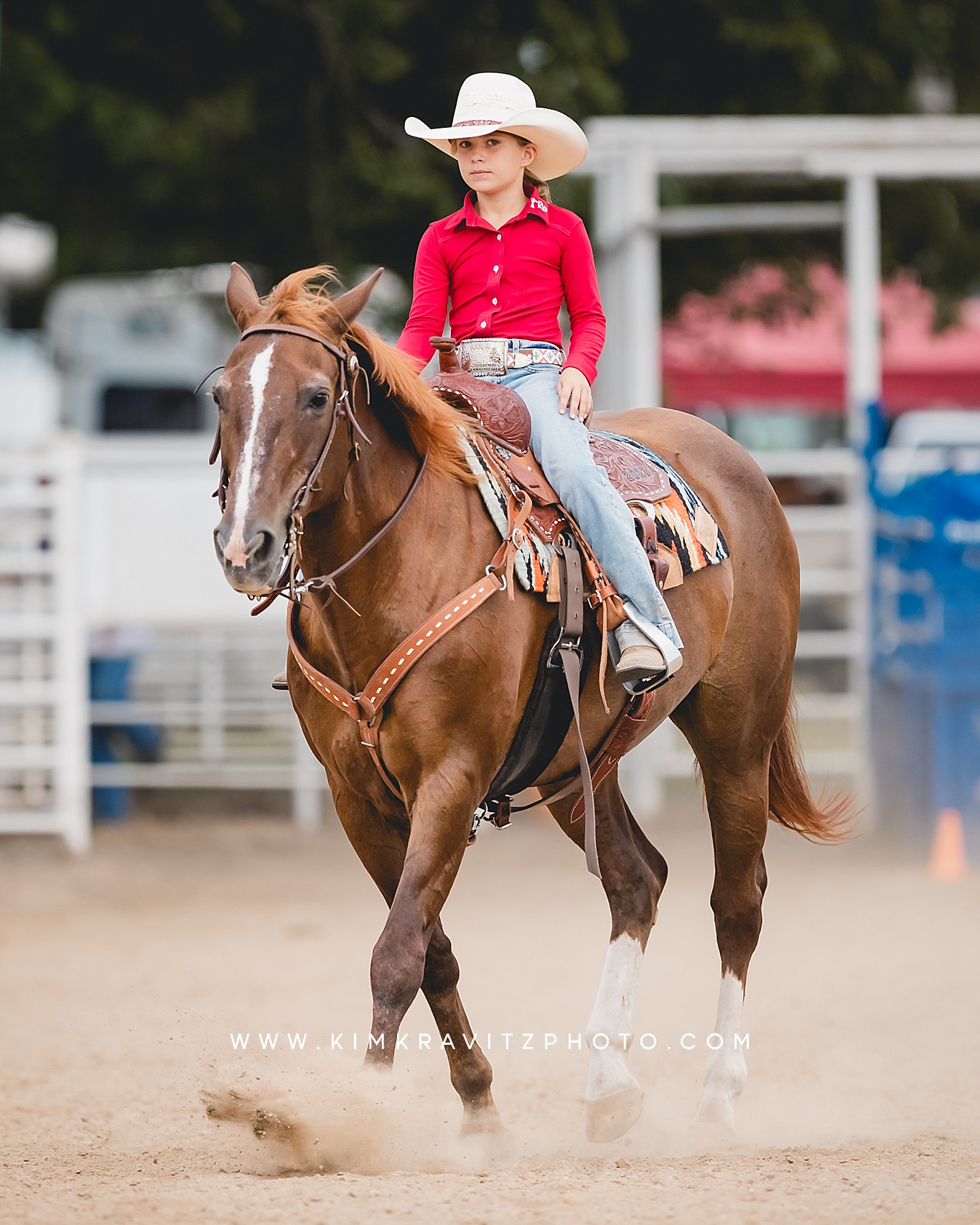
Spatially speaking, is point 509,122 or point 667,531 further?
point 667,531

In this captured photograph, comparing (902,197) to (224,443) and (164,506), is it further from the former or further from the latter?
(224,443)

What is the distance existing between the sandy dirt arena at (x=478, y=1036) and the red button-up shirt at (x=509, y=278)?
1917mm

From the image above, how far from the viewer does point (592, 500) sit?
412 centimetres

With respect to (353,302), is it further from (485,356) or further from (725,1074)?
(725,1074)

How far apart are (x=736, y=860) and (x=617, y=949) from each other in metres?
0.48

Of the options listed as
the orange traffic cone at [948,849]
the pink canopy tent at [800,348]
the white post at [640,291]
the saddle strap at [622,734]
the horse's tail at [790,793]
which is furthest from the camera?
the pink canopy tent at [800,348]

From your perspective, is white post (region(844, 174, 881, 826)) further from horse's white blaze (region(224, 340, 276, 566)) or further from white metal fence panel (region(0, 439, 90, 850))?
horse's white blaze (region(224, 340, 276, 566))

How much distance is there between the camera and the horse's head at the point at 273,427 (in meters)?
3.29

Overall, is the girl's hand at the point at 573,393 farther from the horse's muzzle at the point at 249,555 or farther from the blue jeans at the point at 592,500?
the horse's muzzle at the point at 249,555

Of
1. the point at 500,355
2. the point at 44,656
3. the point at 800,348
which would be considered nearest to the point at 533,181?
the point at 500,355

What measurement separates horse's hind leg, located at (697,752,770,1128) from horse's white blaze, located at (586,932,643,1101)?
282 millimetres

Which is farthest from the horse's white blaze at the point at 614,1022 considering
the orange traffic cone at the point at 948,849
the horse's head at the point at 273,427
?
the orange traffic cone at the point at 948,849

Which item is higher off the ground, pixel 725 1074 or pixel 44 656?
pixel 44 656

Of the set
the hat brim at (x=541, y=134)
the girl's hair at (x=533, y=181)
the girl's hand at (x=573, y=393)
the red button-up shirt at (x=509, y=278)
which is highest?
the hat brim at (x=541, y=134)
